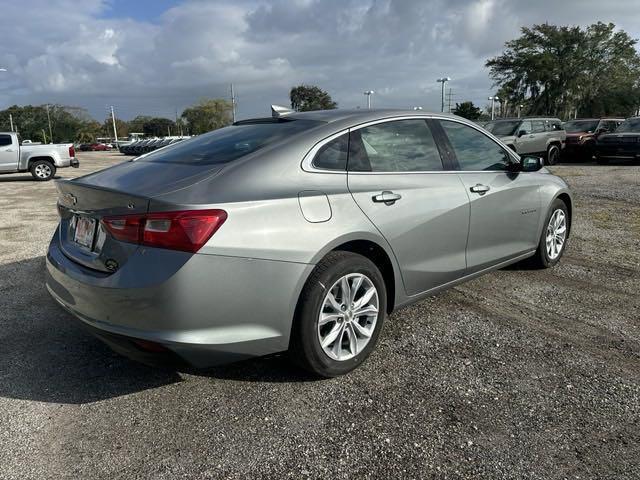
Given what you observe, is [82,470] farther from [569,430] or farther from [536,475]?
[569,430]

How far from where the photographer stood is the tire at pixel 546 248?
477 centimetres

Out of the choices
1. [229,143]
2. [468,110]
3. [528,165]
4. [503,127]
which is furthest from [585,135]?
[468,110]

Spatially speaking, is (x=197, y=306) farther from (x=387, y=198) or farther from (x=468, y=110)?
(x=468, y=110)

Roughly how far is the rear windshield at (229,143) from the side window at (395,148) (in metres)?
0.33

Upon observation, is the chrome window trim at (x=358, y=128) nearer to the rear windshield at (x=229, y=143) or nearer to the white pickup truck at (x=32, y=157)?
the rear windshield at (x=229, y=143)

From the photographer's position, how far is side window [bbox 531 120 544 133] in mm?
16219

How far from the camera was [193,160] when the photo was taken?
301cm

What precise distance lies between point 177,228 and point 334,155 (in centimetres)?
112

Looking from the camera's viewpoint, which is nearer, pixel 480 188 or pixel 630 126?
pixel 480 188

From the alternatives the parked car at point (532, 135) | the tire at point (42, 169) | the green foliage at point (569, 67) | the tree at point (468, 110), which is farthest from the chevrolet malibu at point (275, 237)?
the tree at point (468, 110)

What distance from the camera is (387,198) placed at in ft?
10.2

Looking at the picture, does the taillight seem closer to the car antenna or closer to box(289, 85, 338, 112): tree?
the car antenna

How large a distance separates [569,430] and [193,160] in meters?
2.54

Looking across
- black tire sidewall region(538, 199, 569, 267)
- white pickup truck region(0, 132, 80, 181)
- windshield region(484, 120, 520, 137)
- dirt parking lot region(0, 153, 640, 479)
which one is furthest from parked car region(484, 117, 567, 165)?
white pickup truck region(0, 132, 80, 181)
